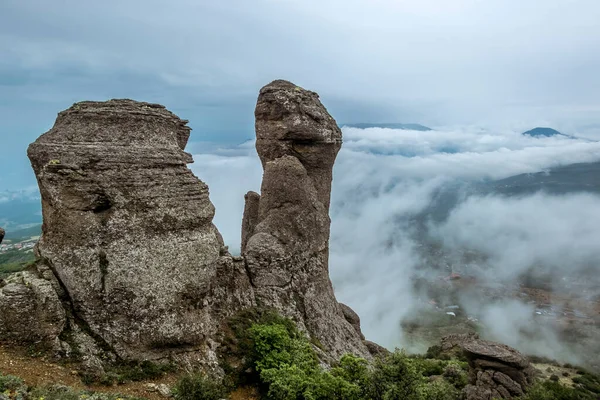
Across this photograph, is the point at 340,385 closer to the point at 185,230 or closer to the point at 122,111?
the point at 185,230

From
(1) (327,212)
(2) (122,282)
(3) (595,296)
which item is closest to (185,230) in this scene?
(2) (122,282)

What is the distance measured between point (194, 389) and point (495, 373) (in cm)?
2339

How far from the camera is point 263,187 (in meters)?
28.7

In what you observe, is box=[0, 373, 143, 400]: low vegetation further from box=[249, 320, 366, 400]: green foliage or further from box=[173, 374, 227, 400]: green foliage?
box=[249, 320, 366, 400]: green foliage

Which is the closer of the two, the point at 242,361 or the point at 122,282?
the point at 122,282

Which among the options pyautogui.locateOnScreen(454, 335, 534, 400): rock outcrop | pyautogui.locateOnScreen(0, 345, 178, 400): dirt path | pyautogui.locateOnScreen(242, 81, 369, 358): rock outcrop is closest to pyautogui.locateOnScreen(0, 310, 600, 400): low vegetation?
pyautogui.locateOnScreen(0, 345, 178, 400): dirt path

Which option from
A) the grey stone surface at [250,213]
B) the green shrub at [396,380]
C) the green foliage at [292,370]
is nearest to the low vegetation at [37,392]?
the green foliage at [292,370]

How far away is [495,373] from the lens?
101 ft

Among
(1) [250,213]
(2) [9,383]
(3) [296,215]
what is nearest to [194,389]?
(2) [9,383]

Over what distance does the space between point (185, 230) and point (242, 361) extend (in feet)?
22.5

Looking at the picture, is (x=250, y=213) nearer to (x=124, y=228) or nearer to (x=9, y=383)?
(x=124, y=228)

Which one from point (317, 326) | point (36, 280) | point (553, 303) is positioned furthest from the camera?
point (553, 303)

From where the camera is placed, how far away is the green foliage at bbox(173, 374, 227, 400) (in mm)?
16500

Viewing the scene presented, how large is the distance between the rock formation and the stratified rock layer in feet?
67.6
